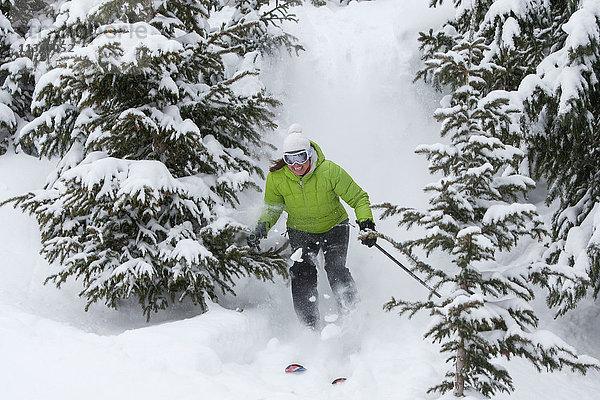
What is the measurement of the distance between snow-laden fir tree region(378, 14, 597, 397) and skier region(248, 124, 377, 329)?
187 cm

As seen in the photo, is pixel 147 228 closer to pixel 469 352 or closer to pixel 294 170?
pixel 294 170

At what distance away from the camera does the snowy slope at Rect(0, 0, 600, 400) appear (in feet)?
12.4

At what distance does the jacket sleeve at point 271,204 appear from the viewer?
232 inches

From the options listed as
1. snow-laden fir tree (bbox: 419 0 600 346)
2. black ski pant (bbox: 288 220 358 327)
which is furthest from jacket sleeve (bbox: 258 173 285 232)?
snow-laden fir tree (bbox: 419 0 600 346)

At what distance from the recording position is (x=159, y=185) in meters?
5.08

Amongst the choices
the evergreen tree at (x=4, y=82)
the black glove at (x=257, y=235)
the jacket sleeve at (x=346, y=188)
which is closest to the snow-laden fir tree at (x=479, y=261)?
the jacket sleeve at (x=346, y=188)

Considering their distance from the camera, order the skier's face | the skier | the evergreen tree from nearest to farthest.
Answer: the skier's face, the skier, the evergreen tree

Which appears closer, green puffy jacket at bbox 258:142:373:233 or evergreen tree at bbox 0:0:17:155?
green puffy jacket at bbox 258:142:373:233

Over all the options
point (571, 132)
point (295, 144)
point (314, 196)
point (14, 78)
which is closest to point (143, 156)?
point (295, 144)

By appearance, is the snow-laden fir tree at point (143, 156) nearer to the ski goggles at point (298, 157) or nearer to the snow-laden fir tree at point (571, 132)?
the ski goggles at point (298, 157)

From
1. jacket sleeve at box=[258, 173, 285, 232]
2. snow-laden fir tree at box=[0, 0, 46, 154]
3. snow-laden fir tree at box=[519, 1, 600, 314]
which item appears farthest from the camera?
snow-laden fir tree at box=[0, 0, 46, 154]

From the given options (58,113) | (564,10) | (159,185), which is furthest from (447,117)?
(58,113)

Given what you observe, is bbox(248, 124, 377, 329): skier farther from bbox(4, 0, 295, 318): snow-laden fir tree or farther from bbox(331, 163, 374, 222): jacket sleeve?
bbox(4, 0, 295, 318): snow-laden fir tree

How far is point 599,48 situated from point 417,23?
6327mm
